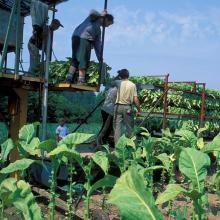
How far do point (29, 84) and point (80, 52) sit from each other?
3.25 feet

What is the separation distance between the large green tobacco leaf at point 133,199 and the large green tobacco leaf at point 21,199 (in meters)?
0.79

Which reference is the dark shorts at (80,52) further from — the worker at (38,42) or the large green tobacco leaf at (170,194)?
the large green tobacco leaf at (170,194)

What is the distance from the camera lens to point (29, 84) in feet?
21.9

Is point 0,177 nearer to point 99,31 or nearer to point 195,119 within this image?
point 99,31

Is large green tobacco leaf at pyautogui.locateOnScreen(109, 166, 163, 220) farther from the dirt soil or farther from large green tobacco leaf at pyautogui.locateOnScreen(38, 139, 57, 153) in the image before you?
the dirt soil

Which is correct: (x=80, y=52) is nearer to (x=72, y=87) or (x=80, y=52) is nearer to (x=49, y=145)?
(x=72, y=87)

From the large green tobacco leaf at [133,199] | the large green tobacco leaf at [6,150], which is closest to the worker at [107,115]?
the large green tobacco leaf at [6,150]

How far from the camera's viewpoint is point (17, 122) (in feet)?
22.3

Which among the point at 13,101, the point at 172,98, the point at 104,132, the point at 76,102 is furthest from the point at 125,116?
the point at 76,102

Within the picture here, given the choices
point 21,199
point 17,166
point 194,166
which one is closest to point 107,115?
point 17,166

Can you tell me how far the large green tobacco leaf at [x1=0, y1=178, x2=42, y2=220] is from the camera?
2439 millimetres

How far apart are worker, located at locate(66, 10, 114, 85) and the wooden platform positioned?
0.41 ft

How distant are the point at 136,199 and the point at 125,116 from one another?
6.89 metres

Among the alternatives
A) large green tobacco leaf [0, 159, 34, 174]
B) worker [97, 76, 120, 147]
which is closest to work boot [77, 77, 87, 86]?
worker [97, 76, 120, 147]
